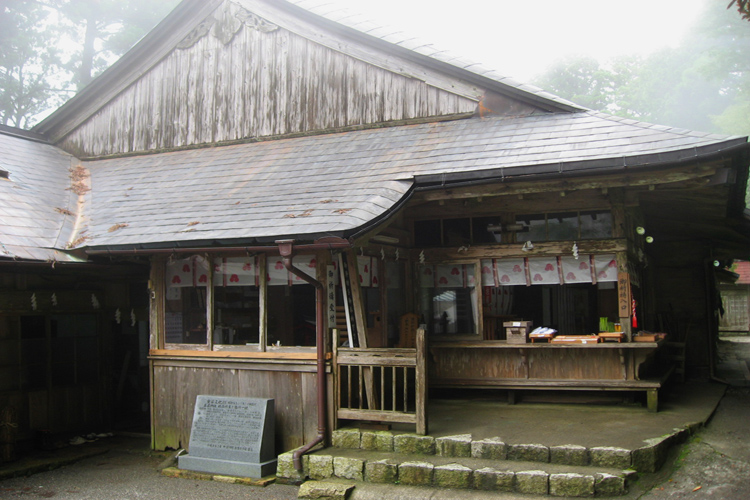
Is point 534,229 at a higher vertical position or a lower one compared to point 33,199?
lower

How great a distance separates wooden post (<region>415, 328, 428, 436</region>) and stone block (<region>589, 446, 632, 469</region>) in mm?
1834

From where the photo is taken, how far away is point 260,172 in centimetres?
1006

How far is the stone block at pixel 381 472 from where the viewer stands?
6.79 m

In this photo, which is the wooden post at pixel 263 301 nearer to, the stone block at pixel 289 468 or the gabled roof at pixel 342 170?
the gabled roof at pixel 342 170

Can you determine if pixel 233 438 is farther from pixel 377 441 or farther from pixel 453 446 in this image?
pixel 453 446

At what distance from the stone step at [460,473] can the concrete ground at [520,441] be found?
5.1 inches

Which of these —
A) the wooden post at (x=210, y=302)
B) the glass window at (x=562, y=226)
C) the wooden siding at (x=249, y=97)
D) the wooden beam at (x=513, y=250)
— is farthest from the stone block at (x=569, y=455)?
the wooden siding at (x=249, y=97)

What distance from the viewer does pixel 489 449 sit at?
684 cm

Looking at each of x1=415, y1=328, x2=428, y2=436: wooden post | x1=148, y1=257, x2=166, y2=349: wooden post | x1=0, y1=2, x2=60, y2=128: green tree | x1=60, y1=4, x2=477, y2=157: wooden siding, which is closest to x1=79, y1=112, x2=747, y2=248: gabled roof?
x1=60, y1=4, x2=477, y2=157: wooden siding

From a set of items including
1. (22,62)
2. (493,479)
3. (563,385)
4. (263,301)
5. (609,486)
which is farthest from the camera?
(22,62)

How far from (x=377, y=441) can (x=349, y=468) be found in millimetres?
549

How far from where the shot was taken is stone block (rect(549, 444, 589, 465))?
21.2 feet

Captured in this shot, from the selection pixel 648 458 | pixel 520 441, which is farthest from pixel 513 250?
pixel 648 458

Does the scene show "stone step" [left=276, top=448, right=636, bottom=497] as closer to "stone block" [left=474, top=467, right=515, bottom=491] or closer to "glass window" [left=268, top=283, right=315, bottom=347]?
"stone block" [left=474, top=467, right=515, bottom=491]
